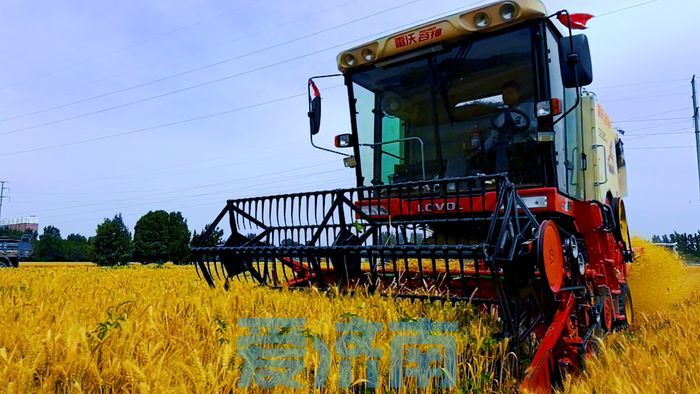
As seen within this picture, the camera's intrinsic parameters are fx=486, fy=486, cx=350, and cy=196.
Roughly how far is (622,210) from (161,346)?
4991mm

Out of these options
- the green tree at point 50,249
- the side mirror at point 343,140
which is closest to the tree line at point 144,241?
the green tree at point 50,249

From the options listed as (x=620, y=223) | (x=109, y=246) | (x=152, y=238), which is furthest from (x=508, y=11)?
(x=152, y=238)

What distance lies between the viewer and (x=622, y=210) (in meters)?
5.14

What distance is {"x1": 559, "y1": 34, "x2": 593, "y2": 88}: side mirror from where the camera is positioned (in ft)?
9.93

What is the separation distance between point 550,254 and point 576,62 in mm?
1358

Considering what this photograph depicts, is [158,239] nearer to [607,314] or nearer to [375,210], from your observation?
[375,210]

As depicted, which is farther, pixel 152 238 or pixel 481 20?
pixel 152 238

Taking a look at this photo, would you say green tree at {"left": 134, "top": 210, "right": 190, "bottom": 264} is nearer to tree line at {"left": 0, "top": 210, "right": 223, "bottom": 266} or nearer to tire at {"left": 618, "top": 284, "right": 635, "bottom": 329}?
tree line at {"left": 0, "top": 210, "right": 223, "bottom": 266}

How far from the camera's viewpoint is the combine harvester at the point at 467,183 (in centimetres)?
267

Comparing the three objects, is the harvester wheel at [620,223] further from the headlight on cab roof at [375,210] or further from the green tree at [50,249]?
the green tree at [50,249]

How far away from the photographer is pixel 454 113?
3.71 m

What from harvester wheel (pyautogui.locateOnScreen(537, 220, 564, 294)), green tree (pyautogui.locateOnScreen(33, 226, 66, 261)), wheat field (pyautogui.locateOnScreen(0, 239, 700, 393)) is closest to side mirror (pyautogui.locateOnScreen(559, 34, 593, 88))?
harvester wheel (pyautogui.locateOnScreen(537, 220, 564, 294))

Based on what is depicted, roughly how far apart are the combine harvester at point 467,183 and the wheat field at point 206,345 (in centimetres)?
26

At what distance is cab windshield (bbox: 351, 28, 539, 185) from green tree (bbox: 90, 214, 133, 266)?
35203 millimetres
